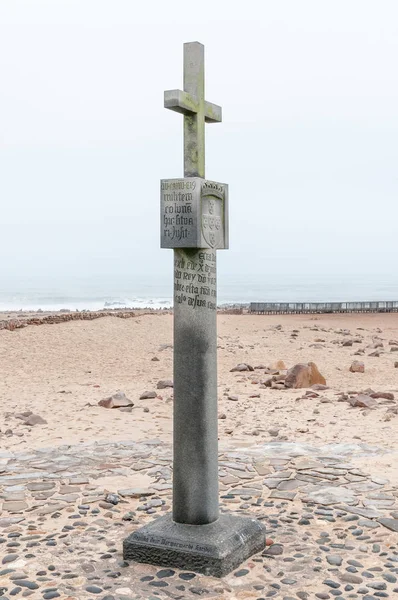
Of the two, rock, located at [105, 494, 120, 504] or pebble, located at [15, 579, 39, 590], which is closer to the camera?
pebble, located at [15, 579, 39, 590]

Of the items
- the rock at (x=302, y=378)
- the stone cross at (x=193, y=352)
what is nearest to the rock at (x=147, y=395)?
the rock at (x=302, y=378)

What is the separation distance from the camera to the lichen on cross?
5371mm

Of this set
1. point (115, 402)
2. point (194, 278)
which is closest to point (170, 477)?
point (194, 278)

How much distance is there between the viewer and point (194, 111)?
536 centimetres

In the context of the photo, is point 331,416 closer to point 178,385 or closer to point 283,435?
point 283,435

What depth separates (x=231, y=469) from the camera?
7.90m

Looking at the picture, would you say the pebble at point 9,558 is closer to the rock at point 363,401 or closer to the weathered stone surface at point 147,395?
the weathered stone surface at point 147,395

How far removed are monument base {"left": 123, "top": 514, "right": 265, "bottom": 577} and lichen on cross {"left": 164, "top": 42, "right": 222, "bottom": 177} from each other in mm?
2913

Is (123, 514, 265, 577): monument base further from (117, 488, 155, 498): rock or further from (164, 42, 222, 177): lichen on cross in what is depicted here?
(164, 42, 222, 177): lichen on cross

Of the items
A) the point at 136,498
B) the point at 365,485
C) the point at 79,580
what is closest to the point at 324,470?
the point at 365,485

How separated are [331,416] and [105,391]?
499 cm

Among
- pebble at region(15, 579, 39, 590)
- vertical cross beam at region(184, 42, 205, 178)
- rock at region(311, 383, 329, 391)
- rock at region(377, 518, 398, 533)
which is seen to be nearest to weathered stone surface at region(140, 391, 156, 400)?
rock at region(311, 383, 329, 391)

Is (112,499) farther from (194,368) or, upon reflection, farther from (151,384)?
(151,384)

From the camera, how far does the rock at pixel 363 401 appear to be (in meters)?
11.6
